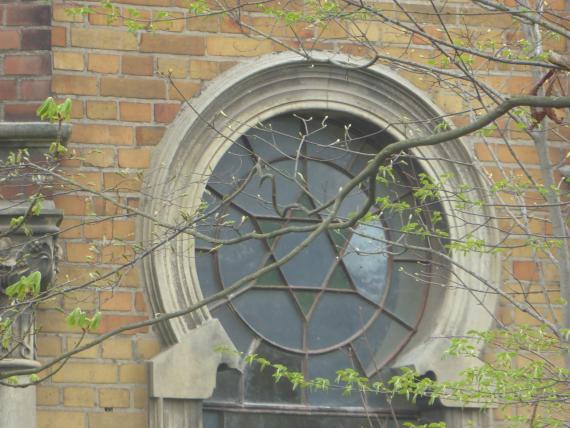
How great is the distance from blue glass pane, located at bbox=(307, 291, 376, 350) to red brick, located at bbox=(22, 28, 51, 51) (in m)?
2.01

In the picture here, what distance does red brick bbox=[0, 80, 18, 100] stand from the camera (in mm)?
8227

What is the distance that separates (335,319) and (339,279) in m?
0.23

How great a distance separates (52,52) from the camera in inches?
336

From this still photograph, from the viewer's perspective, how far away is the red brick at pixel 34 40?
8312 mm

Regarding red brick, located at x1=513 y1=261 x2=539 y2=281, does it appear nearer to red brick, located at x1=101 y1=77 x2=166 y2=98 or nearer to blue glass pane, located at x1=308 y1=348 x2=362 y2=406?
blue glass pane, located at x1=308 y1=348 x2=362 y2=406

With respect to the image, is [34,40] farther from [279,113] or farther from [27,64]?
[279,113]

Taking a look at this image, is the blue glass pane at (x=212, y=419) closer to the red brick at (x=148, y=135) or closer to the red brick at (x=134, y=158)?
the red brick at (x=134, y=158)

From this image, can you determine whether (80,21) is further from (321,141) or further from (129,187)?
(321,141)

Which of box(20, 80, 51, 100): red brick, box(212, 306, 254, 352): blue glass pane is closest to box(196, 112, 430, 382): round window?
box(212, 306, 254, 352): blue glass pane

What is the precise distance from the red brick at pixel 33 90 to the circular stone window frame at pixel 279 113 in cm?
71

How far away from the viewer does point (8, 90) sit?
8227 millimetres

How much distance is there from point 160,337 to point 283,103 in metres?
1.48

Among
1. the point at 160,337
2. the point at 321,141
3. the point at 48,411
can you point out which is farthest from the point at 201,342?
the point at 321,141

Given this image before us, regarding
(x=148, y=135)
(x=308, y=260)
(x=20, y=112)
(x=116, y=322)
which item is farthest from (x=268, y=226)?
(x=20, y=112)
